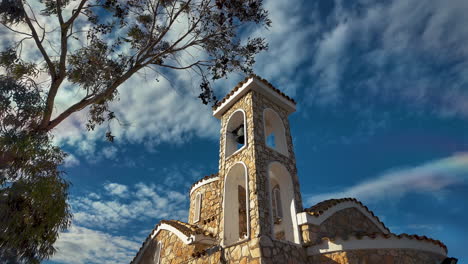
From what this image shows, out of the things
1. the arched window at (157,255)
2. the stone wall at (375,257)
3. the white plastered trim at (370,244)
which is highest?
A: the arched window at (157,255)

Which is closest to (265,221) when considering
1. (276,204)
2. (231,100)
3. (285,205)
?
(285,205)

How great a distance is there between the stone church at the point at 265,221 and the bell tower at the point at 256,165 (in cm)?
3

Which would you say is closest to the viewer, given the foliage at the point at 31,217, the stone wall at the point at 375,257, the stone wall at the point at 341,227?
the foliage at the point at 31,217

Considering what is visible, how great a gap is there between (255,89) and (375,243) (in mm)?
6624

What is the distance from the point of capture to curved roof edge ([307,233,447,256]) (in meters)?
7.80

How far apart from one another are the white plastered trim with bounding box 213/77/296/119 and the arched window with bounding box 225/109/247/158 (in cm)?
62

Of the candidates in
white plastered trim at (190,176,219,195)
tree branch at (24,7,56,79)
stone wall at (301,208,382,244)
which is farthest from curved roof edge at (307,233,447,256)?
tree branch at (24,7,56,79)

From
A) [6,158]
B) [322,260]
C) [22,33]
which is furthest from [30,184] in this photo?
[322,260]

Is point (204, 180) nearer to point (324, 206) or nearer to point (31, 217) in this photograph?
point (324, 206)

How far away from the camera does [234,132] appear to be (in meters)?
11.9

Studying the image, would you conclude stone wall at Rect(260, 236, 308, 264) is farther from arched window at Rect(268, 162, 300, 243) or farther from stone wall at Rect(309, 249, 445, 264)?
stone wall at Rect(309, 249, 445, 264)

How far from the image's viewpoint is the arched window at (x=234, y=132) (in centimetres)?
1125

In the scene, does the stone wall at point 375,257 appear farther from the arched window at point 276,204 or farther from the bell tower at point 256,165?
the arched window at point 276,204

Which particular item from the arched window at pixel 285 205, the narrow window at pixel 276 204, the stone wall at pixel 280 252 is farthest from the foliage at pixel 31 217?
the narrow window at pixel 276 204
